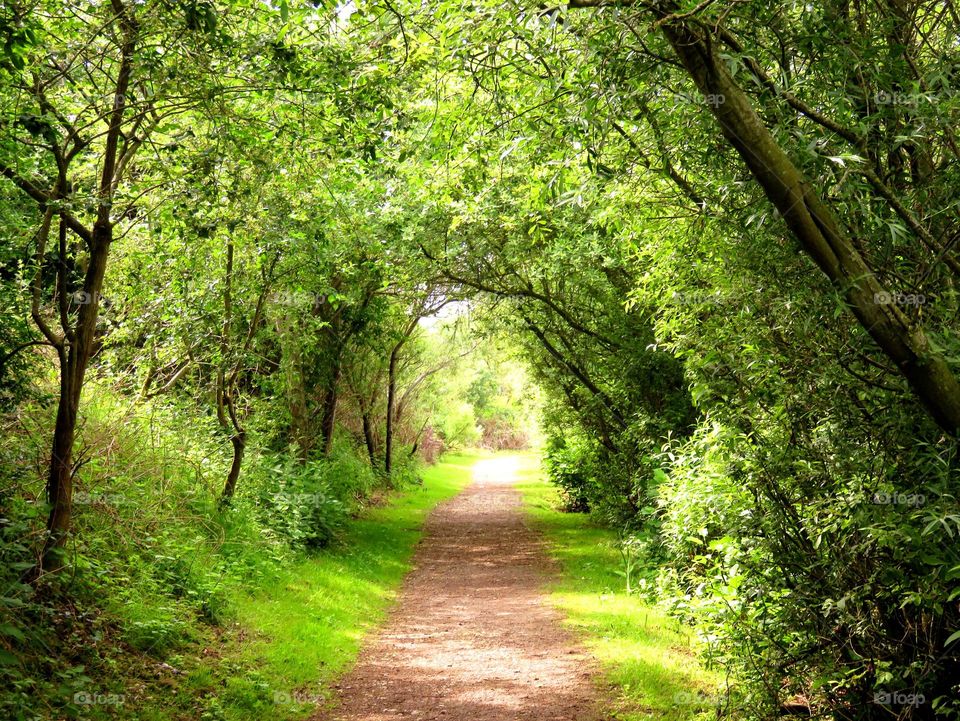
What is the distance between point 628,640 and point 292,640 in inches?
157

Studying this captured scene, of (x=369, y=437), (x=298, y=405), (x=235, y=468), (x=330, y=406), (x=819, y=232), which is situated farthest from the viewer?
(x=369, y=437)

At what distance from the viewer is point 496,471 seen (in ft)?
137

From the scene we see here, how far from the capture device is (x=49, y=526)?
674 cm

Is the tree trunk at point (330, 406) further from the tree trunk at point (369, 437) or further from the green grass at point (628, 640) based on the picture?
the green grass at point (628, 640)

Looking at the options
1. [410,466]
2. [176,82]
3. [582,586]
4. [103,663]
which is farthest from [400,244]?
[410,466]

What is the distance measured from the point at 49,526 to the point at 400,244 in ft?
31.7

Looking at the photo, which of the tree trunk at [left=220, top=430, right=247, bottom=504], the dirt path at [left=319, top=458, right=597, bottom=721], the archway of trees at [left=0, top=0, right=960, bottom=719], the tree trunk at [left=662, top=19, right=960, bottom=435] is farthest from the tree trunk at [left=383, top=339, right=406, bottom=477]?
the tree trunk at [left=662, top=19, right=960, bottom=435]

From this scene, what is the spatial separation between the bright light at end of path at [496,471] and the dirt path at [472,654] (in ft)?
62.9

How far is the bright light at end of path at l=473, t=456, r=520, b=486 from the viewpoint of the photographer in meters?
35.7

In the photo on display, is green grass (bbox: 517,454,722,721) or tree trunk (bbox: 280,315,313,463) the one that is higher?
tree trunk (bbox: 280,315,313,463)

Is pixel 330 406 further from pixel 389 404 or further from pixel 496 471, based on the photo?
pixel 496 471

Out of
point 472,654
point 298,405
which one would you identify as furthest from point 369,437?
point 472,654

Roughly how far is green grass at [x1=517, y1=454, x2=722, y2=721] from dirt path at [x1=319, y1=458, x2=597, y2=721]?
1.04 ft

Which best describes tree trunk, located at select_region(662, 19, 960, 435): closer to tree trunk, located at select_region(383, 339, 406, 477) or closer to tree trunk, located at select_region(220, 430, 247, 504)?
tree trunk, located at select_region(220, 430, 247, 504)
